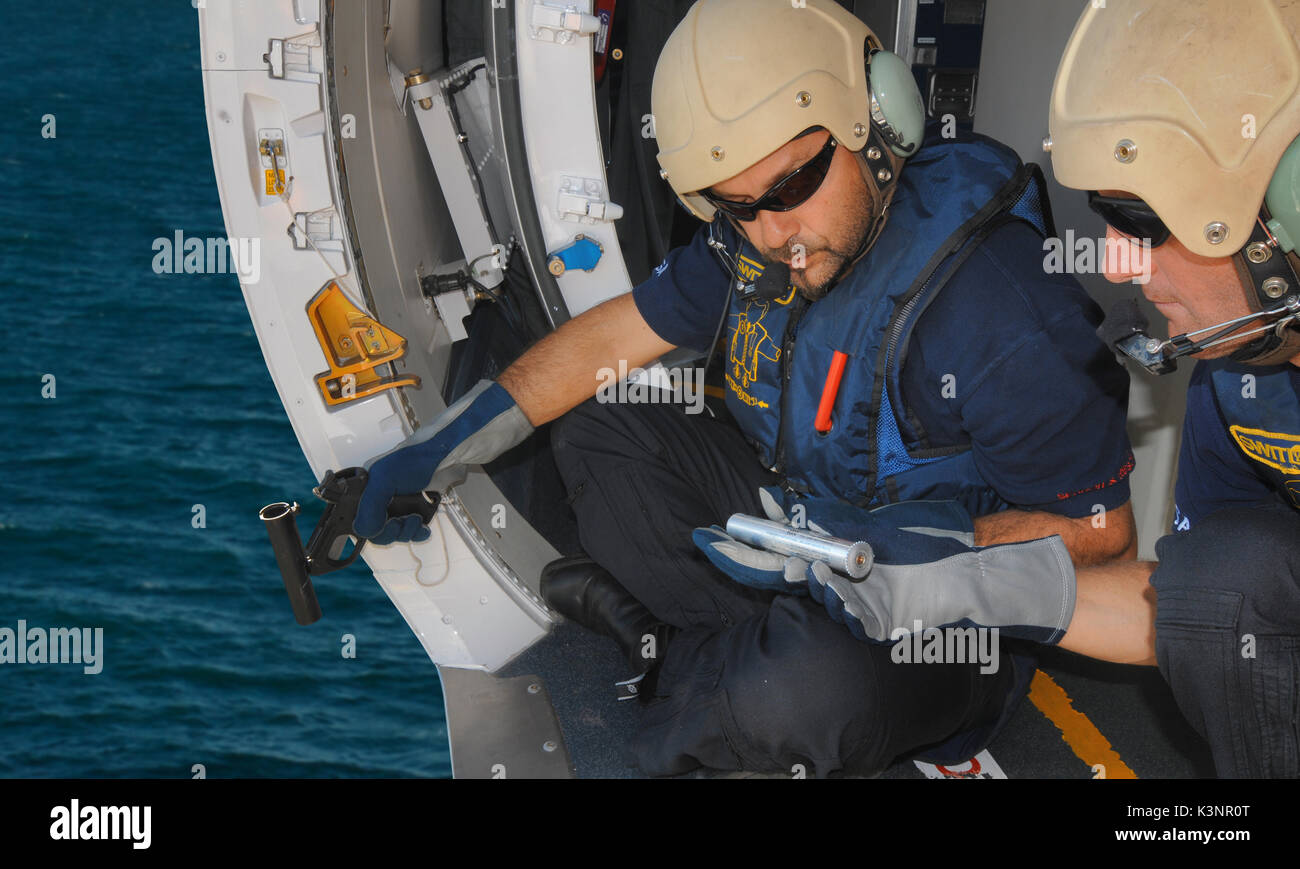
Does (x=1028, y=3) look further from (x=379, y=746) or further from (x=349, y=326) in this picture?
(x=379, y=746)

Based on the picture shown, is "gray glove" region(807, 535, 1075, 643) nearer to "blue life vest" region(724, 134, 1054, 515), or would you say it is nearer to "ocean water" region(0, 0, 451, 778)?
"blue life vest" region(724, 134, 1054, 515)

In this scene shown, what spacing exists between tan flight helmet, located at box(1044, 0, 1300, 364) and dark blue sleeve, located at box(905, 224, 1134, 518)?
399 millimetres

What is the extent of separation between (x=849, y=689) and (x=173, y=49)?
2180 cm

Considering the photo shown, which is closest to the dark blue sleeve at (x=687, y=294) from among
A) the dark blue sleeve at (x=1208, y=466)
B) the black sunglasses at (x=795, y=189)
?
the black sunglasses at (x=795, y=189)

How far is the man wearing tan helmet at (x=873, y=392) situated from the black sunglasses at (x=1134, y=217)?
387mm

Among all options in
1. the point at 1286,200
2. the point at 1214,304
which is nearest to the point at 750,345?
the point at 1214,304

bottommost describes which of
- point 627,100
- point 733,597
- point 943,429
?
point 733,597

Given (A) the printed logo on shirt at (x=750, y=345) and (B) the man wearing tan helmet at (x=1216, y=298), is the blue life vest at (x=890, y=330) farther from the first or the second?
(B) the man wearing tan helmet at (x=1216, y=298)

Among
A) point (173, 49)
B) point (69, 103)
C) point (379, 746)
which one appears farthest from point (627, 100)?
point (173, 49)

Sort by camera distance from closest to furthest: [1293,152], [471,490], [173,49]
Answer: [1293,152]
[471,490]
[173,49]

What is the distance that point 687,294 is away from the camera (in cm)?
246

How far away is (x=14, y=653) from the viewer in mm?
7715

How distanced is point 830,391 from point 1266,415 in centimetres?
70

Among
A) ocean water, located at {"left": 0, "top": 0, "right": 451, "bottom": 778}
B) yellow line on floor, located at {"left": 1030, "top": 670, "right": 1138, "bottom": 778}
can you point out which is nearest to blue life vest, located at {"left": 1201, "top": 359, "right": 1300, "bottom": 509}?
yellow line on floor, located at {"left": 1030, "top": 670, "right": 1138, "bottom": 778}
